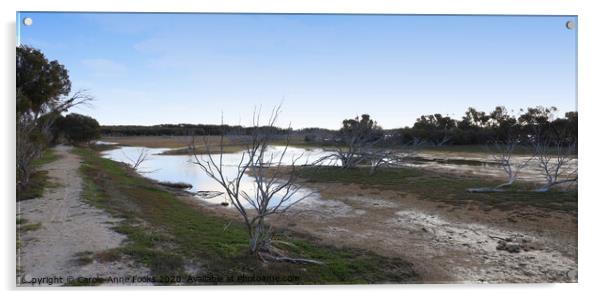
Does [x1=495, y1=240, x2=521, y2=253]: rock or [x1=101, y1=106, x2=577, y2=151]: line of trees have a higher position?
[x1=101, y1=106, x2=577, y2=151]: line of trees

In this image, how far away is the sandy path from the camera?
13.6 ft

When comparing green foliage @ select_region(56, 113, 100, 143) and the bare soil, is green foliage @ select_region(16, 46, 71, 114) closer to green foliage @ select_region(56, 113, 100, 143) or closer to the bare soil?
green foliage @ select_region(56, 113, 100, 143)

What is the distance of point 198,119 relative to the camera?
20.4 ft

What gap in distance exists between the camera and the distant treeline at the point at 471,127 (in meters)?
5.79

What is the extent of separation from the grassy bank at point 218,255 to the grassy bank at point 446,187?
162cm

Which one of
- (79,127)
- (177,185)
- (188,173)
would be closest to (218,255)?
(79,127)

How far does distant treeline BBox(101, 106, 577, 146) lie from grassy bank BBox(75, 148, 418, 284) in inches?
69.7

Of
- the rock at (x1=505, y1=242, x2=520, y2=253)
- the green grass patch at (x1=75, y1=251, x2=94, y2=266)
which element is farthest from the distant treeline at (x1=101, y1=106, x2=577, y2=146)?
the green grass patch at (x1=75, y1=251, x2=94, y2=266)

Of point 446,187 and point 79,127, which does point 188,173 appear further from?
point 446,187

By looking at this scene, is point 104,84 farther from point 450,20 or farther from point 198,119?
point 450,20

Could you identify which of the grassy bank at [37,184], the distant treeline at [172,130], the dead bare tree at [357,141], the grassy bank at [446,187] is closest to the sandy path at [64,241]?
the grassy bank at [37,184]

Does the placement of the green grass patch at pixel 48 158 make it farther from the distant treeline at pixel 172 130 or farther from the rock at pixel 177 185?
the distant treeline at pixel 172 130

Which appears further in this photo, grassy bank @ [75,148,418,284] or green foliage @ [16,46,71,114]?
green foliage @ [16,46,71,114]

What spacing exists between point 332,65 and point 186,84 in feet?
8.44
